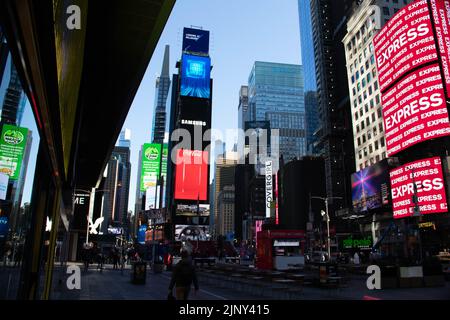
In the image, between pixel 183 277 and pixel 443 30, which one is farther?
pixel 443 30

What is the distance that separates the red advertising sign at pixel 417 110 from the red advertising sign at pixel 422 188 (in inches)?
132

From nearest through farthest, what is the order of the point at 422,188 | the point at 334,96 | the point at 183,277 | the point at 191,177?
1. the point at 183,277
2. the point at 422,188
3. the point at 334,96
4. the point at 191,177

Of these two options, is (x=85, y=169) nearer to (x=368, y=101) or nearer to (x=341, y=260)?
(x=341, y=260)

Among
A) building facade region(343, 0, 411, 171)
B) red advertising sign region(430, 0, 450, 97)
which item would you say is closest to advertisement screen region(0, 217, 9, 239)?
red advertising sign region(430, 0, 450, 97)

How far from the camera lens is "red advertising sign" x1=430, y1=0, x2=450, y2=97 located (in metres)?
47.3

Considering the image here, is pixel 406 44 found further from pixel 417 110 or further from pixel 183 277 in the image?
pixel 183 277

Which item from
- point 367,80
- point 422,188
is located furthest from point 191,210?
point 422,188

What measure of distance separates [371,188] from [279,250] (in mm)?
30875

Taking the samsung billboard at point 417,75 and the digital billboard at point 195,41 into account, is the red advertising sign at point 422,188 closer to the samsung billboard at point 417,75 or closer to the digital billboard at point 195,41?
the samsung billboard at point 417,75

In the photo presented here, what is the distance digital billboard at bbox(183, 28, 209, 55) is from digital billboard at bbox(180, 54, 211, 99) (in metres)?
7.73

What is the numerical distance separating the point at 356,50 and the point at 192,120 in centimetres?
6967

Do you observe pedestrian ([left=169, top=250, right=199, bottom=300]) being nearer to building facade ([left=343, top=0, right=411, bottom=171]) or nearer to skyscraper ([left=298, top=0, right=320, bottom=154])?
building facade ([left=343, top=0, right=411, bottom=171])

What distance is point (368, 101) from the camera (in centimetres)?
7738

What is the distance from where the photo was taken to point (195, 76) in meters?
133
